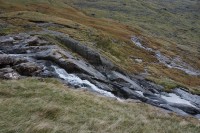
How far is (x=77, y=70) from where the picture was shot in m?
41.3

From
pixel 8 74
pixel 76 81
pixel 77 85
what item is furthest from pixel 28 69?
pixel 77 85

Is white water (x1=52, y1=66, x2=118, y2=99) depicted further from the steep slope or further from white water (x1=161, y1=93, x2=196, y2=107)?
white water (x1=161, y1=93, x2=196, y2=107)

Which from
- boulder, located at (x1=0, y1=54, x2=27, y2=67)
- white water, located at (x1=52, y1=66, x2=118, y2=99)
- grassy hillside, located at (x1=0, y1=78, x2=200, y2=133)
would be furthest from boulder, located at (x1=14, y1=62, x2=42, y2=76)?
grassy hillside, located at (x1=0, y1=78, x2=200, y2=133)

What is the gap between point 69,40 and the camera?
51812mm

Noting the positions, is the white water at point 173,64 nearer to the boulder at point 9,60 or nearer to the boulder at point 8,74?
the boulder at point 9,60

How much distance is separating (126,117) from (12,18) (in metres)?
60.9

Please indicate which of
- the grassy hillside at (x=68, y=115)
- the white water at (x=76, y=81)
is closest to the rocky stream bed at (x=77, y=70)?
the white water at (x=76, y=81)

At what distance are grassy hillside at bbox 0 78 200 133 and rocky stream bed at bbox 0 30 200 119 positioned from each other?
7482 millimetres

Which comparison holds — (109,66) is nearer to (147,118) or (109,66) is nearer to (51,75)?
(51,75)

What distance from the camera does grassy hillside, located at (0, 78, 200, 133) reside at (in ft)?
62.5

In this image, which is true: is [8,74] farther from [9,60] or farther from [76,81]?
[76,81]

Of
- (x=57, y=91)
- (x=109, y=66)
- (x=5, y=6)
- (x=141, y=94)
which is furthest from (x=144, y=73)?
(x=5, y=6)

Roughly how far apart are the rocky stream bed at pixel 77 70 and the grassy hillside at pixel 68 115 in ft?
24.5

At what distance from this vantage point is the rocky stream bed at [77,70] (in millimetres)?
A: 37031
